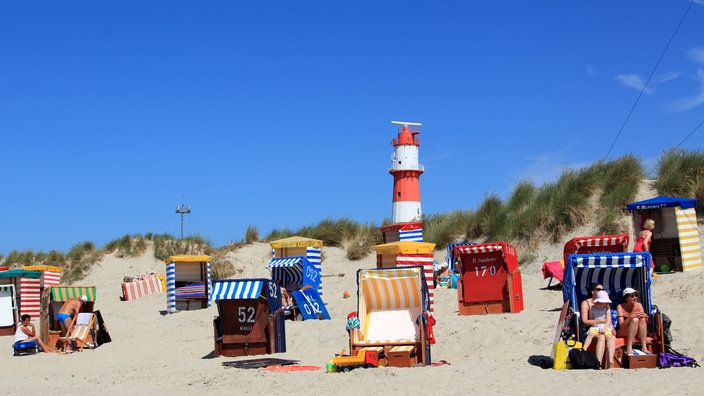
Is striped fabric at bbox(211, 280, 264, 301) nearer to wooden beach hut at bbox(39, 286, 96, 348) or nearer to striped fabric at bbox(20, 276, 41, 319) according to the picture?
wooden beach hut at bbox(39, 286, 96, 348)

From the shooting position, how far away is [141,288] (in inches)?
1022

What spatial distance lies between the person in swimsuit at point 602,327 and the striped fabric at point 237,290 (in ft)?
17.3

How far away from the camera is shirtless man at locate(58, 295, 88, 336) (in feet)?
50.8

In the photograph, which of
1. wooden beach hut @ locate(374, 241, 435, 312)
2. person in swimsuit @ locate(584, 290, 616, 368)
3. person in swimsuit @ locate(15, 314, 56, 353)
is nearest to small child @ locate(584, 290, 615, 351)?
person in swimsuit @ locate(584, 290, 616, 368)

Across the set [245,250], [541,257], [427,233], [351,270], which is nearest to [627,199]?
[541,257]

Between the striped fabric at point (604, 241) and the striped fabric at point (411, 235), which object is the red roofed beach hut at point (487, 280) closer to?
the striped fabric at point (604, 241)

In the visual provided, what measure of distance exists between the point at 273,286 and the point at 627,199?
44.5ft

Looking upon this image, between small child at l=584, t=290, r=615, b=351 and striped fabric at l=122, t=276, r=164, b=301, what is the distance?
18.5 meters

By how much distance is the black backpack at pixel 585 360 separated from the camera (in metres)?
9.39

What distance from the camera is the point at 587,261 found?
10750 mm

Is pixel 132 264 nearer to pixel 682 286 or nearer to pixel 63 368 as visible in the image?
pixel 63 368

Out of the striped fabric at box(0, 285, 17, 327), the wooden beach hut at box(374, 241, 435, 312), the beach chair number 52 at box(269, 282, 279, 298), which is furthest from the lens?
the striped fabric at box(0, 285, 17, 327)

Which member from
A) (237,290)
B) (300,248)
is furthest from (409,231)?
(237,290)

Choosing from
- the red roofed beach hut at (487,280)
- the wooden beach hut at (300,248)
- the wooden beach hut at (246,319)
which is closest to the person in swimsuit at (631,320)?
the red roofed beach hut at (487,280)
